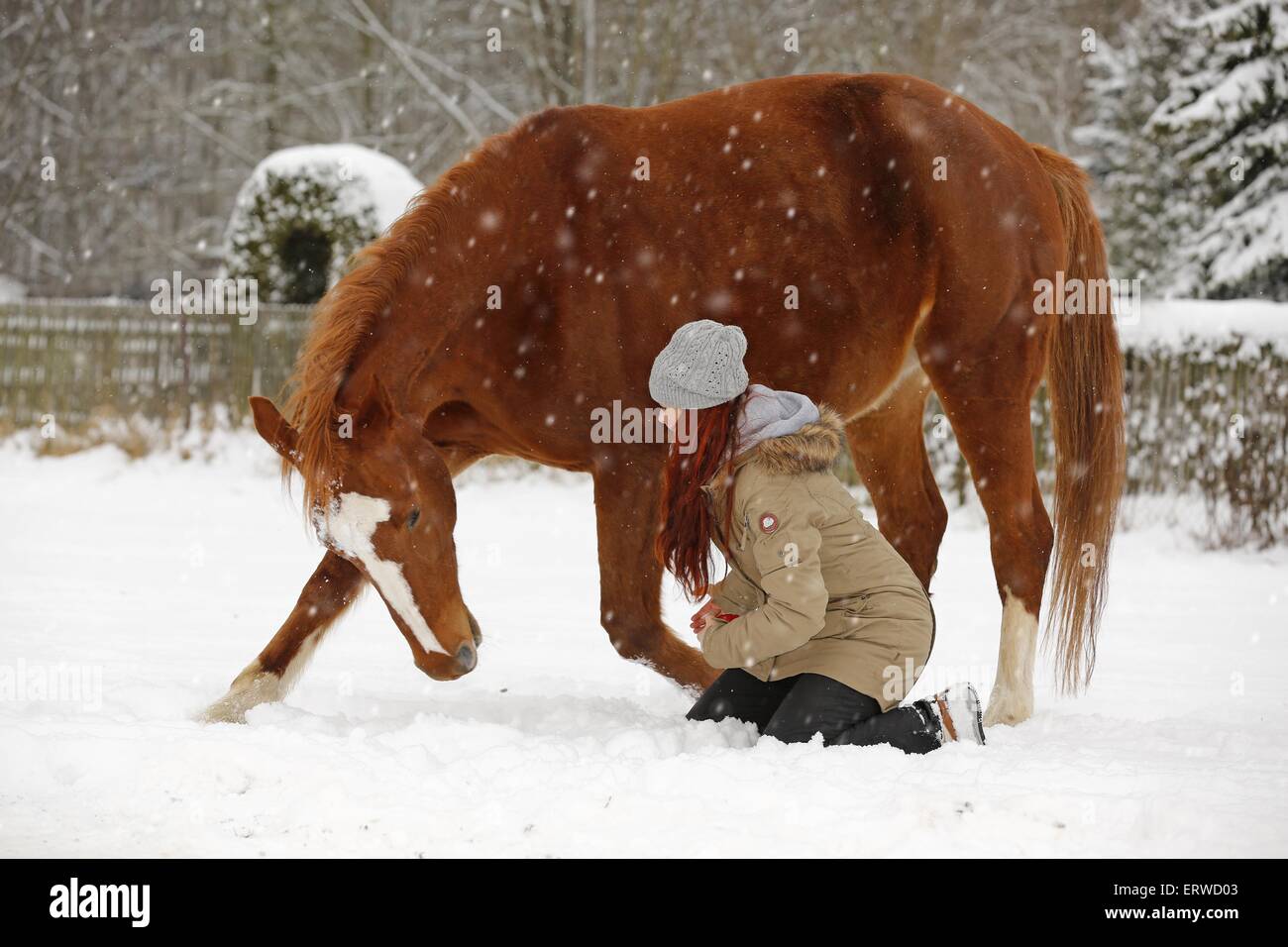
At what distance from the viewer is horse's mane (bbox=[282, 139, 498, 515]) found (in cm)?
350

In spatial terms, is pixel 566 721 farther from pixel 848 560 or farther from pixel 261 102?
pixel 261 102


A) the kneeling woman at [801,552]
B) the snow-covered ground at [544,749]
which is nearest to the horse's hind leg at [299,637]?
the snow-covered ground at [544,749]

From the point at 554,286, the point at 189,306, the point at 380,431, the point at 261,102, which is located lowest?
the point at 380,431

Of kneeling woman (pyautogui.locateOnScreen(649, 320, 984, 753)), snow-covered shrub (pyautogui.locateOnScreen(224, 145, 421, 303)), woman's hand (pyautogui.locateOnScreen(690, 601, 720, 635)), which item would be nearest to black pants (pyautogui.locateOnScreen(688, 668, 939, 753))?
kneeling woman (pyautogui.locateOnScreen(649, 320, 984, 753))

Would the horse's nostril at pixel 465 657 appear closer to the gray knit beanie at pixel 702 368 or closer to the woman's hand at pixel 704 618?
the woman's hand at pixel 704 618

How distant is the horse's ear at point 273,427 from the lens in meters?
3.52

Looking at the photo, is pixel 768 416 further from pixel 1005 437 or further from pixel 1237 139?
pixel 1237 139

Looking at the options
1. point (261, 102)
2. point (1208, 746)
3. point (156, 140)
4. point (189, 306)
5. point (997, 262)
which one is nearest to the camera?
point (1208, 746)

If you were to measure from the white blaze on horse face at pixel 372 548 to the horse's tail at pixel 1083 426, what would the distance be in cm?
241

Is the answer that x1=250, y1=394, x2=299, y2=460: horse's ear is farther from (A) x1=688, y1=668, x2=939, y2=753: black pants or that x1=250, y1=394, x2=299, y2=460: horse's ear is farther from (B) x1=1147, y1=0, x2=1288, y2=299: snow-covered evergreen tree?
(B) x1=1147, y1=0, x2=1288, y2=299: snow-covered evergreen tree

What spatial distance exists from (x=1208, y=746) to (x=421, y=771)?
8.15 ft

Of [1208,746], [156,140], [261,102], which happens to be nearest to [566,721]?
[1208,746]

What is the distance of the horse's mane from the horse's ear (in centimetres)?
3
